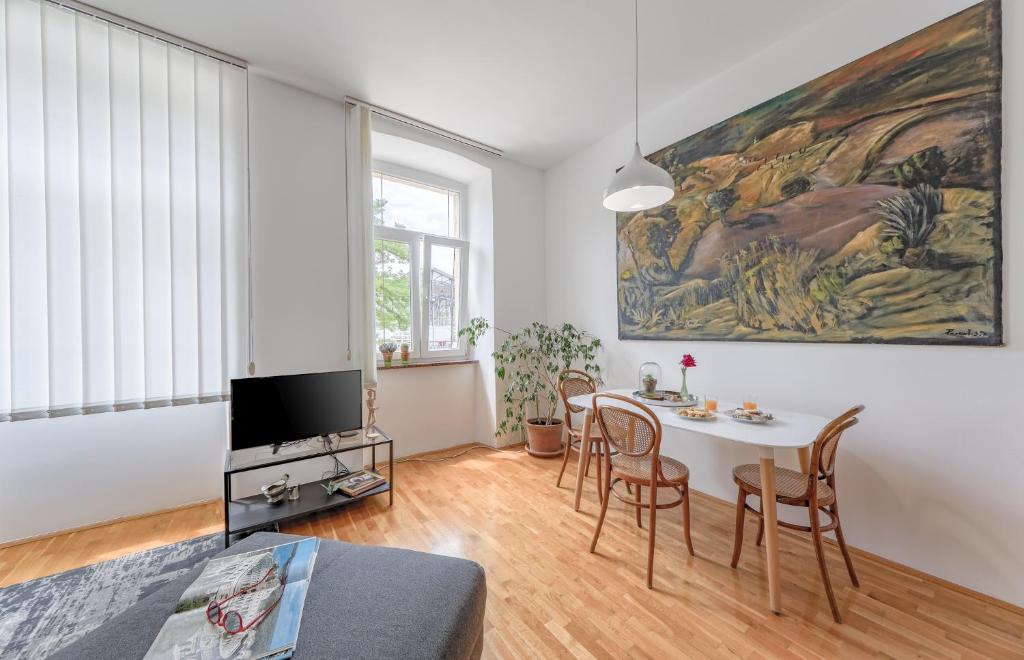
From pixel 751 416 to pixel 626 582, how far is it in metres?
1.05

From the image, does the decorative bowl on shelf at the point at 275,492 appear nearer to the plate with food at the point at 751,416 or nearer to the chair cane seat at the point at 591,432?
the chair cane seat at the point at 591,432

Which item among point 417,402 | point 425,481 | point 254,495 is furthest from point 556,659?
point 417,402

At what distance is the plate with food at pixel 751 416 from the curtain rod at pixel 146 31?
374 centimetres

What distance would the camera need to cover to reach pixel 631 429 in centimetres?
181

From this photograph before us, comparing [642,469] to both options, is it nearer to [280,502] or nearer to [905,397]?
[905,397]

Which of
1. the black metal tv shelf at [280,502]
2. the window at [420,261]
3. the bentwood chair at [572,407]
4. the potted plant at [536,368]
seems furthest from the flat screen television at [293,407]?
the bentwood chair at [572,407]

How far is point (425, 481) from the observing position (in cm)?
288

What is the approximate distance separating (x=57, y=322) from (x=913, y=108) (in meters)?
4.54

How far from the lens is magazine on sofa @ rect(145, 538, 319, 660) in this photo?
86 cm

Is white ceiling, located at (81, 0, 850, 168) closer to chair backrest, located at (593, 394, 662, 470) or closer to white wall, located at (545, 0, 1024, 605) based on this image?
white wall, located at (545, 0, 1024, 605)

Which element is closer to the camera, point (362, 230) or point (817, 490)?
point (817, 490)

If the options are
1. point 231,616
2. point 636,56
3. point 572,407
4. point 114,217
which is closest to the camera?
point 231,616

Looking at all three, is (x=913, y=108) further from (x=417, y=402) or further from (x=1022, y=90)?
(x=417, y=402)
